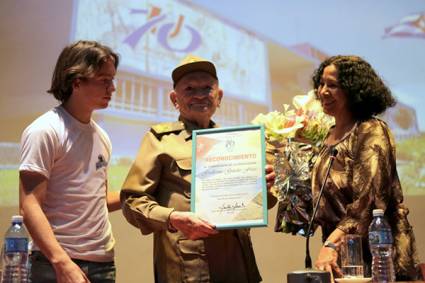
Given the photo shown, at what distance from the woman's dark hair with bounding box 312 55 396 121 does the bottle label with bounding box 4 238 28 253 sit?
126cm

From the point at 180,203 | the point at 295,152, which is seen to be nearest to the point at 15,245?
the point at 180,203

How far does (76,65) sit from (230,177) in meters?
0.78

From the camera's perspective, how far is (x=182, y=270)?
2041 millimetres

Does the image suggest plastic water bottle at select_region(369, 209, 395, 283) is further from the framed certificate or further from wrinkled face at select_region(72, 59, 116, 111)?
wrinkled face at select_region(72, 59, 116, 111)

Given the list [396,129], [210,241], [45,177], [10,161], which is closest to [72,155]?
[45,177]

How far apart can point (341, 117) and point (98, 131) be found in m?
0.97

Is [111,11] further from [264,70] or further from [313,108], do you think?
[313,108]

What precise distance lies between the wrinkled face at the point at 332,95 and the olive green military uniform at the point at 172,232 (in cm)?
55

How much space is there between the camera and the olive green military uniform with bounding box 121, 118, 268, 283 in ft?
6.69

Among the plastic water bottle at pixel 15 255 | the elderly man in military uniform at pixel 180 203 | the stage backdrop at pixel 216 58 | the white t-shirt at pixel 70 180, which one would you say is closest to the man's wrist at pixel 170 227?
the elderly man in military uniform at pixel 180 203

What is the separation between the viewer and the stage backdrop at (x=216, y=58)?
3559mm

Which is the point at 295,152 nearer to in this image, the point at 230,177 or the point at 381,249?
the point at 230,177
